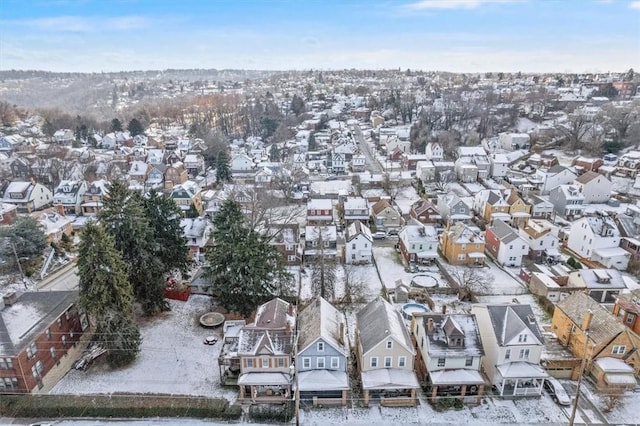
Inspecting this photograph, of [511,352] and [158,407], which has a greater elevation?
[511,352]

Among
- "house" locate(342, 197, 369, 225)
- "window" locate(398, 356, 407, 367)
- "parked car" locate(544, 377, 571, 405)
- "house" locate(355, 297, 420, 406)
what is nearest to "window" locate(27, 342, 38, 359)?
"house" locate(355, 297, 420, 406)

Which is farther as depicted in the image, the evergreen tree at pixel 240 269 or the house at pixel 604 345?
the evergreen tree at pixel 240 269

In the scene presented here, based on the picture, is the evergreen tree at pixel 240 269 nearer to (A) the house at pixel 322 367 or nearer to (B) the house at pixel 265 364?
(B) the house at pixel 265 364

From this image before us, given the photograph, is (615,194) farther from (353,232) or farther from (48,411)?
(48,411)

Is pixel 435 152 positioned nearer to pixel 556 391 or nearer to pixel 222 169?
pixel 222 169

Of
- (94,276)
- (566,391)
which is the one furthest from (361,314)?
(94,276)

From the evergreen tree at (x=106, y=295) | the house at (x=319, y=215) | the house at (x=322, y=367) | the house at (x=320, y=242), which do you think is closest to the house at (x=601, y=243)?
the house at (x=320, y=242)

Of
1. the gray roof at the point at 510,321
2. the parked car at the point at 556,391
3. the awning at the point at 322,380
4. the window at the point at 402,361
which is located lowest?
the parked car at the point at 556,391
